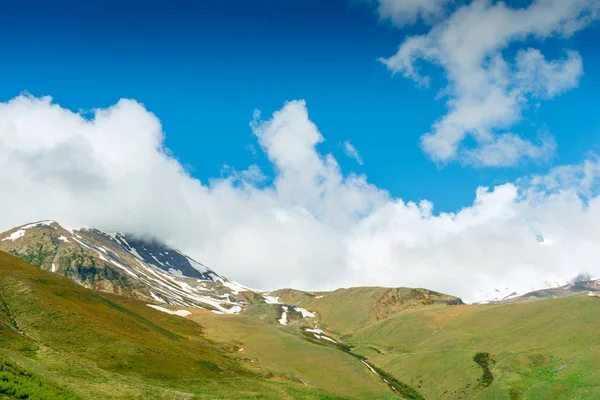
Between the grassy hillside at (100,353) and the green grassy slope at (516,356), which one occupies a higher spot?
the green grassy slope at (516,356)

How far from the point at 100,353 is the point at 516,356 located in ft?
334

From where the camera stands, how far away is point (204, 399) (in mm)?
56656

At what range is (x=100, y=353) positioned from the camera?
230 feet

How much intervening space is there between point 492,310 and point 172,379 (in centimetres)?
16589

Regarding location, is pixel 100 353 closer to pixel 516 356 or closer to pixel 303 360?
pixel 303 360

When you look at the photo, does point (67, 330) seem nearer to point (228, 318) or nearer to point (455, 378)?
point (455, 378)

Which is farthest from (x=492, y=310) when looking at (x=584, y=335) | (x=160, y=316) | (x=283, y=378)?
(x=160, y=316)

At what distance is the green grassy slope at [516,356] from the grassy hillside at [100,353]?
150 feet

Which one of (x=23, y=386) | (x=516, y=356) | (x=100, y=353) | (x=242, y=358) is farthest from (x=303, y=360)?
(x=23, y=386)

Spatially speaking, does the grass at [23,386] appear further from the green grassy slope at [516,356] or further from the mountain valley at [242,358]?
the green grassy slope at [516,356]

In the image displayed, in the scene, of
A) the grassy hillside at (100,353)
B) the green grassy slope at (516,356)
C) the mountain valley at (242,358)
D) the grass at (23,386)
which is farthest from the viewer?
the green grassy slope at (516,356)

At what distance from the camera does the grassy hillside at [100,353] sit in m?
Answer: 53.0

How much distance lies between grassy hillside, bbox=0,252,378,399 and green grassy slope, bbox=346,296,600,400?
1805 inches

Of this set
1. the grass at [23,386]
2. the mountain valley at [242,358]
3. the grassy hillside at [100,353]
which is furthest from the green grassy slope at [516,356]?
the grass at [23,386]
